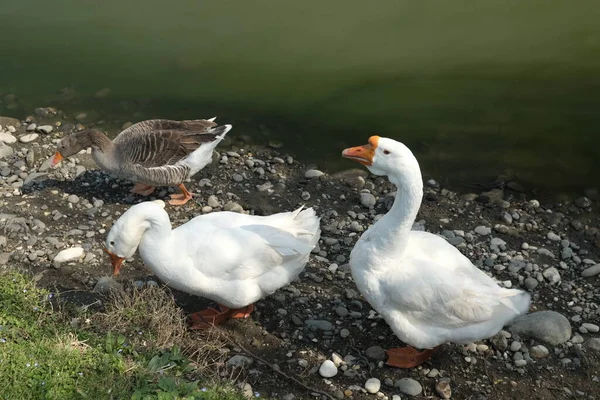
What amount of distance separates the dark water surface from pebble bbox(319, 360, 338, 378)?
321cm

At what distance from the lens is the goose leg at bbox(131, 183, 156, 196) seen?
693 cm

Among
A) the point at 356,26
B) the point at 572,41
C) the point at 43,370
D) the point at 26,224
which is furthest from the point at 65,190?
the point at 572,41

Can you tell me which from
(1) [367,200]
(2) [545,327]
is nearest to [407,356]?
(2) [545,327]

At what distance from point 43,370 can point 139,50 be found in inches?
261

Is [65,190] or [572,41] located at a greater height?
[572,41]

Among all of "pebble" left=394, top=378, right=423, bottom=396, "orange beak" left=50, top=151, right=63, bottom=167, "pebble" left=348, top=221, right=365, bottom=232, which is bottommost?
"pebble" left=394, top=378, right=423, bottom=396

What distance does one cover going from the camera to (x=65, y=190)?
273 inches

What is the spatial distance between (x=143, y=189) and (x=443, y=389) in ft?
12.8

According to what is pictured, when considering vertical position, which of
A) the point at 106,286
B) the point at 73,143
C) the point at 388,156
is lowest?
the point at 106,286

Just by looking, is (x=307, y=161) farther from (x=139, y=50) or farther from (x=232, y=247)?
(x=139, y=50)

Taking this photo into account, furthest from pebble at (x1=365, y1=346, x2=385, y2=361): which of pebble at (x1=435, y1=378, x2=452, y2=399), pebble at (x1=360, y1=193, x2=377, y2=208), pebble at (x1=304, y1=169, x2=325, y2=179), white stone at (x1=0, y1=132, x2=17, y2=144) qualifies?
white stone at (x1=0, y1=132, x2=17, y2=144)

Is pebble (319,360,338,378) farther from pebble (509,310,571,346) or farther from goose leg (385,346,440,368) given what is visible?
pebble (509,310,571,346)

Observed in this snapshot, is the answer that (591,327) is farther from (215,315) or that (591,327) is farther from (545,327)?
(215,315)

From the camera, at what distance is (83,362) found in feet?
13.7
